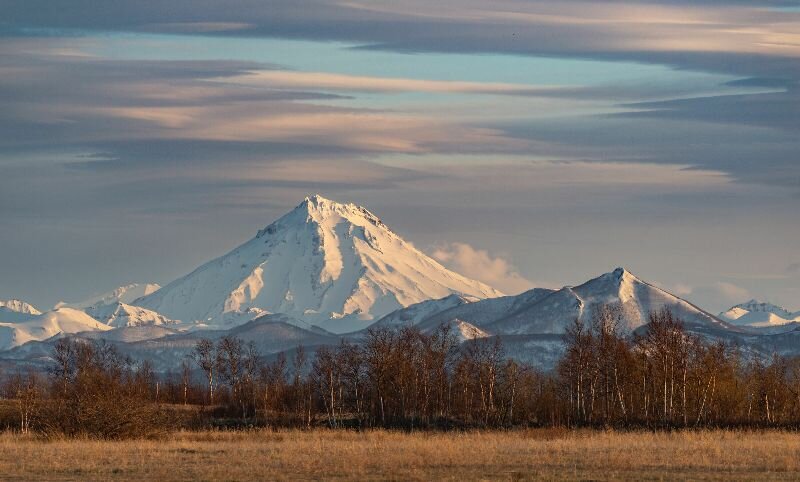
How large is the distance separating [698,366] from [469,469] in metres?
66.1

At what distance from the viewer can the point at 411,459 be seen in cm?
5347

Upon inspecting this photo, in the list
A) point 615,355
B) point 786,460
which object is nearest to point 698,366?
point 615,355

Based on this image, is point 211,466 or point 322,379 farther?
point 322,379

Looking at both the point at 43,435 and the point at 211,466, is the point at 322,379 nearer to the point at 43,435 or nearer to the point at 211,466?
the point at 43,435

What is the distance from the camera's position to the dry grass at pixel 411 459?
157 feet

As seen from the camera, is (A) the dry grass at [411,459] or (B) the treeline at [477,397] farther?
(B) the treeline at [477,397]

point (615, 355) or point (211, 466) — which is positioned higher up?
point (615, 355)

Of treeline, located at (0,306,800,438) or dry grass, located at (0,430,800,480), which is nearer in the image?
dry grass, located at (0,430,800,480)

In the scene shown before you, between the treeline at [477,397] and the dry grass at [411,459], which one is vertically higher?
the treeline at [477,397]

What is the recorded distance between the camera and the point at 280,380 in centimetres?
16138

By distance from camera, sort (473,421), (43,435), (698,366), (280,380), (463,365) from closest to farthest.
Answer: (43,435) < (473,421) < (698,366) < (463,365) < (280,380)

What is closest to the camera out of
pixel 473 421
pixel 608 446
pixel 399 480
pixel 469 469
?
pixel 399 480

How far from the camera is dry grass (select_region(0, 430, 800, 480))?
157 feet

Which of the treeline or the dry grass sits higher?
the treeline
